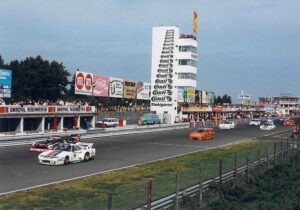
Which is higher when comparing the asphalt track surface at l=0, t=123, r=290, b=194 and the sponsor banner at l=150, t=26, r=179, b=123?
the sponsor banner at l=150, t=26, r=179, b=123

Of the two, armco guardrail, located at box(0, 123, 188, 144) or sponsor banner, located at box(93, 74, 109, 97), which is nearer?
Answer: armco guardrail, located at box(0, 123, 188, 144)

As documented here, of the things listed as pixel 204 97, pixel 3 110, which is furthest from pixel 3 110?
pixel 204 97

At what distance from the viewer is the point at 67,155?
26906 mm

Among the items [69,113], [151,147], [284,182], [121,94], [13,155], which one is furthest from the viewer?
[121,94]

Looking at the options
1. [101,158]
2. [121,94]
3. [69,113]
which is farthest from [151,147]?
[121,94]

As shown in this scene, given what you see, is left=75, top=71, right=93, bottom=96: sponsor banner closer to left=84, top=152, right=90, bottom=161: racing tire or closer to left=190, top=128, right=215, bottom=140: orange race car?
left=190, top=128, right=215, bottom=140: orange race car

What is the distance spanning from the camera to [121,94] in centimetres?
8125

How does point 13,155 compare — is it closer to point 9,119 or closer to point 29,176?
point 29,176

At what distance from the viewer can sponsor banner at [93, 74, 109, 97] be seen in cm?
7144

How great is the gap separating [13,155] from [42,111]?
841 inches

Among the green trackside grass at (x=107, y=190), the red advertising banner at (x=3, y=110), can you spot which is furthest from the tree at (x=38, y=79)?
the green trackside grass at (x=107, y=190)

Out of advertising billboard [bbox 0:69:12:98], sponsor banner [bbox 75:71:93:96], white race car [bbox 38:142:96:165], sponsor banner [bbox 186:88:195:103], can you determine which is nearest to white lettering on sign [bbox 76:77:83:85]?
sponsor banner [bbox 75:71:93:96]

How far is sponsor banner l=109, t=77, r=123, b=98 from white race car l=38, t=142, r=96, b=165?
47.6 m

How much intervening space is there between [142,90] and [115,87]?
44.0 feet
